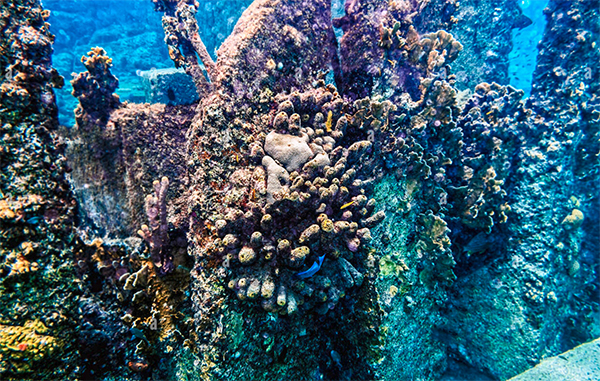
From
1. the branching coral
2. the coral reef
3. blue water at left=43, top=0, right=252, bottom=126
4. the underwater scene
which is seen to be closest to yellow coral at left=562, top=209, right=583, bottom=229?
the underwater scene

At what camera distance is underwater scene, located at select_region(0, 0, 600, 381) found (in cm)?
228

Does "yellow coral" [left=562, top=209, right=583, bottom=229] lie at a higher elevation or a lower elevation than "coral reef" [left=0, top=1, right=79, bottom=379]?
lower

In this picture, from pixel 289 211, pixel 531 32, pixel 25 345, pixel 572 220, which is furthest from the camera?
pixel 531 32

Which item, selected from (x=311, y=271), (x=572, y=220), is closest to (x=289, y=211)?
(x=311, y=271)

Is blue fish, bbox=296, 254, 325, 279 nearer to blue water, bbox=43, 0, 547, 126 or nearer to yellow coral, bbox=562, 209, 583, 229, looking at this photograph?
yellow coral, bbox=562, 209, 583, 229

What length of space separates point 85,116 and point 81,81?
406 mm

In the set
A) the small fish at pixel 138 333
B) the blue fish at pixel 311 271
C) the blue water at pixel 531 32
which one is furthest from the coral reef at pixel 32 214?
the blue water at pixel 531 32

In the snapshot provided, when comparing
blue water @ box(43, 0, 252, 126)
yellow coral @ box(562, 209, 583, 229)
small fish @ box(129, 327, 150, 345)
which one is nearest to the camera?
small fish @ box(129, 327, 150, 345)

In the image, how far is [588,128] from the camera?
16.2 ft

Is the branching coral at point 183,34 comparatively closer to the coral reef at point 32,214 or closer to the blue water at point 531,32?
the coral reef at point 32,214

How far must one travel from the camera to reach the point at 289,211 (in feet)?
7.75

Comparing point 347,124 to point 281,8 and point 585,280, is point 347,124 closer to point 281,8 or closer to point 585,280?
point 281,8

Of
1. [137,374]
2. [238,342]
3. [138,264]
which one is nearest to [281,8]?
[138,264]

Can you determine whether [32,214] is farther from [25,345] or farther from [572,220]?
[572,220]
